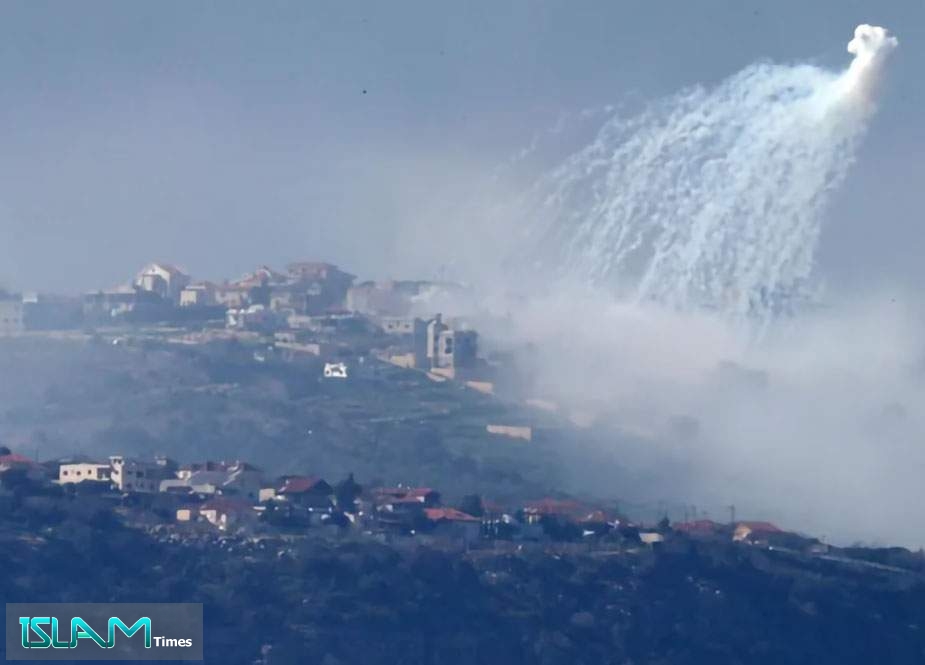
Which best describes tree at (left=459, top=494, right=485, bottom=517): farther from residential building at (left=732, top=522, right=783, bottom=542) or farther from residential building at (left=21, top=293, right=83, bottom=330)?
residential building at (left=21, top=293, right=83, bottom=330)

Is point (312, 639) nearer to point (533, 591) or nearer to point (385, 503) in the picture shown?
point (533, 591)

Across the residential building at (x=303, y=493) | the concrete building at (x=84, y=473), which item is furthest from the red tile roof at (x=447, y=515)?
the concrete building at (x=84, y=473)

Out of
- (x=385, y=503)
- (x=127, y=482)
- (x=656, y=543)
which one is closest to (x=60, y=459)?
(x=127, y=482)

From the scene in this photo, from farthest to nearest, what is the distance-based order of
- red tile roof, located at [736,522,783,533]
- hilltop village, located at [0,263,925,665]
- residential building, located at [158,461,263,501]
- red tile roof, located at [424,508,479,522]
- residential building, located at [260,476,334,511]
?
residential building, located at [158,461,263,501] → residential building, located at [260,476,334,511] → red tile roof, located at [736,522,783,533] → red tile roof, located at [424,508,479,522] → hilltop village, located at [0,263,925,665]

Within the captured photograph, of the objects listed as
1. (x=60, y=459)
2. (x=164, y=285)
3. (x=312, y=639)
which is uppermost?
(x=164, y=285)

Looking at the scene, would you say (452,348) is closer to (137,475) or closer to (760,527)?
(137,475)

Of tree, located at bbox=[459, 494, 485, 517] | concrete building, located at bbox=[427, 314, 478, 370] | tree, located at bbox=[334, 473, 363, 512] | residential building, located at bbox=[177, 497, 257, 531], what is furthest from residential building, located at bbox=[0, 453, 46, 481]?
concrete building, located at bbox=[427, 314, 478, 370]
